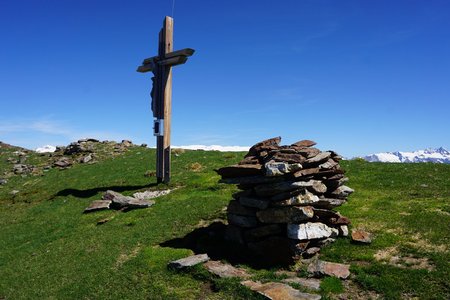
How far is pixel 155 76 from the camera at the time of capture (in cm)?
3253

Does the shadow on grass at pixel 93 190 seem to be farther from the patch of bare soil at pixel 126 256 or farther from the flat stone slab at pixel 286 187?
the flat stone slab at pixel 286 187

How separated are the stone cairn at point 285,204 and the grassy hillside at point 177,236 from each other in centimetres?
113

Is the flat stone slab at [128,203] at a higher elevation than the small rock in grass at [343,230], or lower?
higher

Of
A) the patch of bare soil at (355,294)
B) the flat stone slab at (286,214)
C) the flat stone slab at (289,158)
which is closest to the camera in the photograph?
the patch of bare soil at (355,294)

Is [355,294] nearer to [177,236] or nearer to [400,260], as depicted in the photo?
[400,260]

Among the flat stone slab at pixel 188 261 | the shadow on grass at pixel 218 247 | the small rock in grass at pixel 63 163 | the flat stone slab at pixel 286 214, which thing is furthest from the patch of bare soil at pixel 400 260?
the small rock in grass at pixel 63 163

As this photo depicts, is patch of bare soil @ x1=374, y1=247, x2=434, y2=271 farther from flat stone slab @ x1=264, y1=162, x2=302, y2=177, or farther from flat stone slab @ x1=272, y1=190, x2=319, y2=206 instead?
flat stone slab @ x1=264, y1=162, x2=302, y2=177

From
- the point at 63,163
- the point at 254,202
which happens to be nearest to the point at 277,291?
the point at 254,202

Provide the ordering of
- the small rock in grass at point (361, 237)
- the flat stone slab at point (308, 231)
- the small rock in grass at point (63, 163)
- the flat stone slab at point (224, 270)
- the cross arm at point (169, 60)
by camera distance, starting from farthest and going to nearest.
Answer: the small rock in grass at point (63, 163), the cross arm at point (169, 60), the small rock in grass at point (361, 237), the flat stone slab at point (308, 231), the flat stone slab at point (224, 270)

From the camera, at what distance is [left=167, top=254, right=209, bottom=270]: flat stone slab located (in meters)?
16.0

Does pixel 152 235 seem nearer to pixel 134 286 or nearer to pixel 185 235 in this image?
pixel 185 235

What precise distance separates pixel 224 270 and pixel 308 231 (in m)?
3.73

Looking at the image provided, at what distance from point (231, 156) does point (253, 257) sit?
938 inches

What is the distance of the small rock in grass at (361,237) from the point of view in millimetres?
16688
